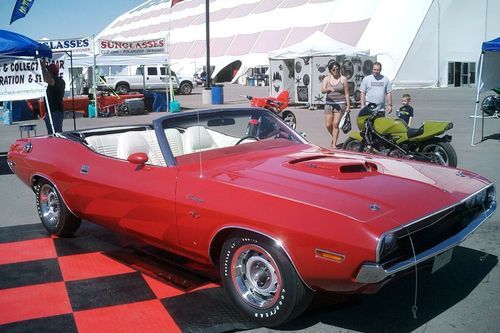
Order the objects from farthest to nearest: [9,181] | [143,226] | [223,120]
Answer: [9,181]
[223,120]
[143,226]

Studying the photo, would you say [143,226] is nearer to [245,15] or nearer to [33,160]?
[33,160]

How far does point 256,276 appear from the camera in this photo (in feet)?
10.6

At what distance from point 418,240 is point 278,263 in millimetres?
857

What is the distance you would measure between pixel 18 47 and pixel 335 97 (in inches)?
221

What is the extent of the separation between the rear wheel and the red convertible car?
243 mm

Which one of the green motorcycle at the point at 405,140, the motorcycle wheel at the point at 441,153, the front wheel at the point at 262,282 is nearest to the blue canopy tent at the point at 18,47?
the green motorcycle at the point at 405,140

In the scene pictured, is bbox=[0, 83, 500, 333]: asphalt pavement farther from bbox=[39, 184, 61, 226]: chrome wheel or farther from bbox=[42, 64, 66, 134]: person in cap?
bbox=[42, 64, 66, 134]: person in cap

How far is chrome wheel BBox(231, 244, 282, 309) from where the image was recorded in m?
3.13

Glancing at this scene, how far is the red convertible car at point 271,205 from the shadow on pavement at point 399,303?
43 cm

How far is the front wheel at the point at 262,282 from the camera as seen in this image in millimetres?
2988

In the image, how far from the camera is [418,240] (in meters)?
3.04

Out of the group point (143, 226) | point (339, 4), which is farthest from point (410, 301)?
point (339, 4)

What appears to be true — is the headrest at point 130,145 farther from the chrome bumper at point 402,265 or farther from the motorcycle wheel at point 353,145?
the motorcycle wheel at point 353,145

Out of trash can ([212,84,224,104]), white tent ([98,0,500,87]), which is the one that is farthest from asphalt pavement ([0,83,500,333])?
white tent ([98,0,500,87])
